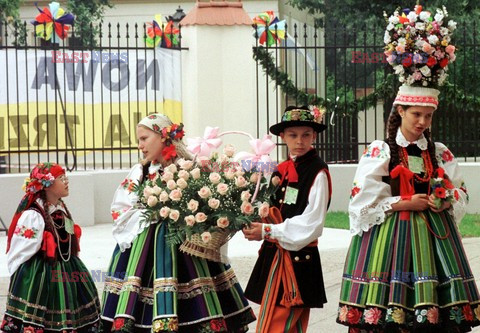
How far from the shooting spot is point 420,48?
6535 mm

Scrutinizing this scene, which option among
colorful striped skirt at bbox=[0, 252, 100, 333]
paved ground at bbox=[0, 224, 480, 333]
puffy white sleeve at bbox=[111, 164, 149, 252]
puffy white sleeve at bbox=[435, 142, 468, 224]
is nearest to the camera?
puffy white sleeve at bbox=[435, 142, 468, 224]


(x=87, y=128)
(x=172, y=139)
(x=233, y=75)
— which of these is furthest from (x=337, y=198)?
(x=172, y=139)

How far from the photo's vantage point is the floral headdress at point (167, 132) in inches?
265

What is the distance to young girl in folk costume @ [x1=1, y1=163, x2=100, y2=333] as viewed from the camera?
24.2ft

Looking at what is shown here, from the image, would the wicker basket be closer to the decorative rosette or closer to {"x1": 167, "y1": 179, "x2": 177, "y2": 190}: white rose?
{"x1": 167, "y1": 179, "x2": 177, "y2": 190}: white rose

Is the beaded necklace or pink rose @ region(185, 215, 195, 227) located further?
the beaded necklace

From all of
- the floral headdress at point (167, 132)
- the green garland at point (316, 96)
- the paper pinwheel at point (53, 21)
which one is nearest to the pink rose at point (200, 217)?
the floral headdress at point (167, 132)

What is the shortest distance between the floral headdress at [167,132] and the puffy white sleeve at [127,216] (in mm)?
240

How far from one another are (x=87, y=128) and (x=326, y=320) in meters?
6.91

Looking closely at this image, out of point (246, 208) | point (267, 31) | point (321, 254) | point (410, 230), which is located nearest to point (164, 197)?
point (246, 208)

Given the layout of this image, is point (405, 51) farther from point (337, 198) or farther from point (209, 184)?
→ point (337, 198)

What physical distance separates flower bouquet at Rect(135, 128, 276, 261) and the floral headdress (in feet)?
0.44

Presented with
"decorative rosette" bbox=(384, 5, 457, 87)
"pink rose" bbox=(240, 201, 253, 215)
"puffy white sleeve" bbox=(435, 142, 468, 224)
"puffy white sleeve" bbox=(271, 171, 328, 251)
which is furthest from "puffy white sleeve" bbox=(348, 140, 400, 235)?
"pink rose" bbox=(240, 201, 253, 215)

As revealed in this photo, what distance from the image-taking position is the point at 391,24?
6.68 metres
